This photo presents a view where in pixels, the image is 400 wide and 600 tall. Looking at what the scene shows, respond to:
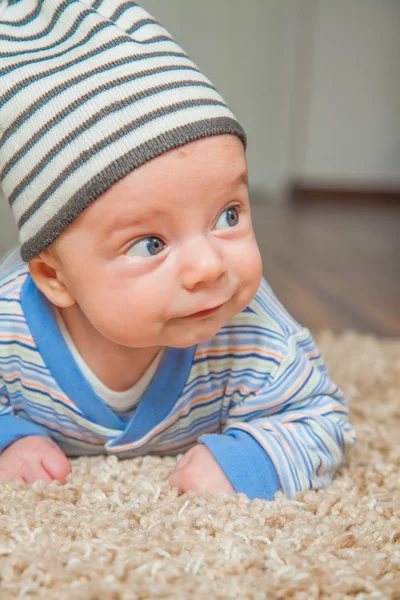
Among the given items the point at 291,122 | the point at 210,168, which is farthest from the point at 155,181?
the point at 291,122

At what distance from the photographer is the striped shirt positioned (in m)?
0.88

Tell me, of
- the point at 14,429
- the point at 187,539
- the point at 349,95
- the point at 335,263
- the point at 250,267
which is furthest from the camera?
the point at 349,95

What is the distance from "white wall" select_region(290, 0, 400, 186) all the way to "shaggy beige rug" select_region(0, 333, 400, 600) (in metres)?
3.94

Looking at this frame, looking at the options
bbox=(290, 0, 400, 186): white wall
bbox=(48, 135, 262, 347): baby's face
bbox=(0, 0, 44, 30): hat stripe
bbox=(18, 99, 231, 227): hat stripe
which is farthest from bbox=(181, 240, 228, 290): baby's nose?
bbox=(290, 0, 400, 186): white wall

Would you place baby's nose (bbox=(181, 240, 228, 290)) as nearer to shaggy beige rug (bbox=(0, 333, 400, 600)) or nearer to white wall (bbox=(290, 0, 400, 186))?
shaggy beige rug (bbox=(0, 333, 400, 600))

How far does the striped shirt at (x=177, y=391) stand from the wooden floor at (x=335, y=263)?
2.60ft

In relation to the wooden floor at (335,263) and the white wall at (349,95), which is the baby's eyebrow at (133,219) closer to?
the wooden floor at (335,263)

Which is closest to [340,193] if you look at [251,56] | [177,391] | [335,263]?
[251,56]

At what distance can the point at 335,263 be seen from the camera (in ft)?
8.36

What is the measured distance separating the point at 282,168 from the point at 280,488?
165 inches

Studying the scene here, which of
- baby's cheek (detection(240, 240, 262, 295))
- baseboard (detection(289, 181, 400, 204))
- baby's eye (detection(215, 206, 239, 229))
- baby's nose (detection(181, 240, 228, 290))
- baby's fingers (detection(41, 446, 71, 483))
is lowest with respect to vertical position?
baseboard (detection(289, 181, 400, 204))

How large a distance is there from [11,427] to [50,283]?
0.61ft

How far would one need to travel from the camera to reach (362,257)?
2.66 meters

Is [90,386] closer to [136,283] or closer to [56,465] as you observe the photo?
[56,465]
